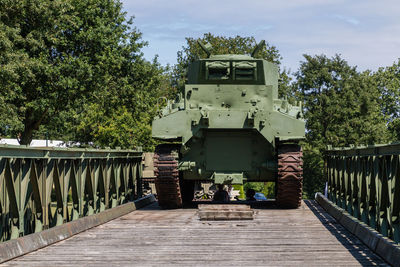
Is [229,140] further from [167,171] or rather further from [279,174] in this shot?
[167,171]

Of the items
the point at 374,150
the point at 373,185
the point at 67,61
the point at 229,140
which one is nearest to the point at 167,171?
the point at 229,140

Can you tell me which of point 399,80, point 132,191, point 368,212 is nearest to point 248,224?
point 368,212

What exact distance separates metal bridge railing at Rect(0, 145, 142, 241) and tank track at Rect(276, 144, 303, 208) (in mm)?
3495

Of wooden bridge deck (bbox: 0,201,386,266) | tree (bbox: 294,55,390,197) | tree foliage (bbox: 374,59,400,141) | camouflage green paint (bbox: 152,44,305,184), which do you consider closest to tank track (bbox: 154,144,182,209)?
camouflage green paint (bbox: 152,44,305,184)

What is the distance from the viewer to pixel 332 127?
53750 millimetres

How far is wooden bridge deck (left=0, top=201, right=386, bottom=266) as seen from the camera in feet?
25.0

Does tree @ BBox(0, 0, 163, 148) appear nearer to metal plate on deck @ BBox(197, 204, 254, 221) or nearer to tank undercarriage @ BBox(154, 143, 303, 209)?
tank undercarriage @ BBox(154, 143, 303, 209)

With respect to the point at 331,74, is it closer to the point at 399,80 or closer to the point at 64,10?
the point at 399,80

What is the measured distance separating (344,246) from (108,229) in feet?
13.2

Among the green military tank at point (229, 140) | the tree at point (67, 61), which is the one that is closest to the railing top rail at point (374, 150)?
the green military tank at point (229, 140)

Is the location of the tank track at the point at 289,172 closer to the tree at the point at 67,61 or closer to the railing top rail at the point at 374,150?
the railing top rail at the point at 374,150

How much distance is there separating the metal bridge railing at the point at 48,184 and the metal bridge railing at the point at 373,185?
4.44m

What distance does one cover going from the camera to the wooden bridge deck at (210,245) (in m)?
7.62

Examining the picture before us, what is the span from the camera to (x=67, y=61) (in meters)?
28.1
